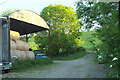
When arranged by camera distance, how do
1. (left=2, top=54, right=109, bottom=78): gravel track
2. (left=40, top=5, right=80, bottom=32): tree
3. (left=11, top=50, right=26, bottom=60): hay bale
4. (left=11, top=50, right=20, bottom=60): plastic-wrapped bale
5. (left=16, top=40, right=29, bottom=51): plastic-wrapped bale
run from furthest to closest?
(left=40, top=5, right=80, bottom=32): tree
(left=16, top=40, right=29, bottom=51): plastic-wrapped bale
(left=11, top=50, right=26, bottom=60): hay bale
(left=11, top=50, right=20, bottom=60): plastic-wrapped bale
(left=2, top=54, right=109, bottom=78): gravel track

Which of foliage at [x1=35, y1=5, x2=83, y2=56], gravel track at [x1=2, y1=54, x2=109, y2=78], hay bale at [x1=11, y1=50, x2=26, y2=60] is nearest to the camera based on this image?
gravel track at [x1=2, y1=54, x2=109, y2=78]

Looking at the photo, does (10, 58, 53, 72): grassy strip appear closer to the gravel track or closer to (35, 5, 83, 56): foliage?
the gravel track

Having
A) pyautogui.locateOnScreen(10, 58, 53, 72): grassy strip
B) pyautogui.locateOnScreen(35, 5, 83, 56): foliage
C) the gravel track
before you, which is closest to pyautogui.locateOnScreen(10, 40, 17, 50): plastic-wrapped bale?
pyautogui.locateOnScreen(10, 58, 53, 72): grassy strip

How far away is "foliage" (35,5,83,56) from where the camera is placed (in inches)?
1022

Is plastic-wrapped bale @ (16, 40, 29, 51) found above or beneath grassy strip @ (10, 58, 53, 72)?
above

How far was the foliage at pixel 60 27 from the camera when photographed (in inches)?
1022

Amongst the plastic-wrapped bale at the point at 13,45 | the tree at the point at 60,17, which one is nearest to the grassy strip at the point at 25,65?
the plastic-wrapped bale at the point at 13,45

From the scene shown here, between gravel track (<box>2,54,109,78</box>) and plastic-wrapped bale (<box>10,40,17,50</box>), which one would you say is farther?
plastic-wrapped bale (<box>10,40,17,50</box>)

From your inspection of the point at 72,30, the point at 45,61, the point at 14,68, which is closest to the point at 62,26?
the point at 72,30

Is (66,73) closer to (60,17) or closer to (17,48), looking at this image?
(17,48)

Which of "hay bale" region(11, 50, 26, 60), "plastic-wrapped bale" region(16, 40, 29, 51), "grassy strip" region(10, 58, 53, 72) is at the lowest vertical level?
"grassy strip" region(10, 58, 53, 72)

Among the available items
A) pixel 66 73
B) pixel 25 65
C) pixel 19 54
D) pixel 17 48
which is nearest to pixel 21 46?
pixel 17 48

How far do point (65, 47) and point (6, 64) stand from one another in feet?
66.2

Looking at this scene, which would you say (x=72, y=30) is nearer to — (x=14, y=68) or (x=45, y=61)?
(x=45, y=61)
